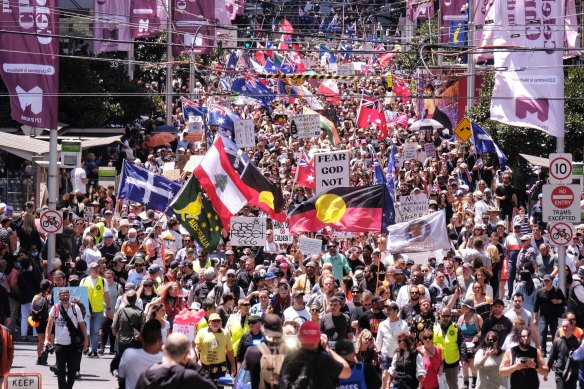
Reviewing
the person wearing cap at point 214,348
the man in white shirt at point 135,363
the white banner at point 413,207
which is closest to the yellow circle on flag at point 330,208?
the white banner at point 413,207

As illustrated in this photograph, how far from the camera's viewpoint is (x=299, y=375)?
1120 cm

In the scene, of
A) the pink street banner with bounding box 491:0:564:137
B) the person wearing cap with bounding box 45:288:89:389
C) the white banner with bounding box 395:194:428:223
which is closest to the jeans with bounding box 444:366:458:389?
the person wearing cap with bounding box 45:288:89:389

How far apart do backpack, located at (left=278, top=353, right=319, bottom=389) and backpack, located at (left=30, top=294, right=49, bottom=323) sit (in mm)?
9166

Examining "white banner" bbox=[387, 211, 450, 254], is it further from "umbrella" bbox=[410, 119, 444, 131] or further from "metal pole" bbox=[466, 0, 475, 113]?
"umbrella" bbox=[410, 119, 444, 131]

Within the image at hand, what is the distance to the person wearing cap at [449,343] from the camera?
17.2m

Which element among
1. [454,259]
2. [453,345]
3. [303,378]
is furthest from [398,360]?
[454,259]

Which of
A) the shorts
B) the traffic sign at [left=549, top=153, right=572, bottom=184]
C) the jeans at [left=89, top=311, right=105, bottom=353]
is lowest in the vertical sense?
the jeans at [left=89, top=311, right=105, bottom=353]

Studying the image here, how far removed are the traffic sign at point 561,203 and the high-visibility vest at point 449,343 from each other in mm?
4609

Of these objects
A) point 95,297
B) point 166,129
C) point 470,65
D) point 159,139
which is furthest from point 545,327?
point 166,129

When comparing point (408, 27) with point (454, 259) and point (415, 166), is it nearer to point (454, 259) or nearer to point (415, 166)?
point (415, 166)

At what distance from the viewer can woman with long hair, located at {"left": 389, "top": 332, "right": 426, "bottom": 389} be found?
1562 cm

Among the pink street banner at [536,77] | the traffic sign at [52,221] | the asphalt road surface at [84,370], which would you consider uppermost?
the pink street banner at [536,77]

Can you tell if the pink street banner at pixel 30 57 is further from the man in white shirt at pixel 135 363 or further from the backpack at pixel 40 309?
the man in white shirt at pixel 135 363

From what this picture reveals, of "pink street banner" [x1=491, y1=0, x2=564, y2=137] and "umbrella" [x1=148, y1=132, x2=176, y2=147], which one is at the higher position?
"pink street banner" [x1=491, y1=0, x2=564, y2=137]
